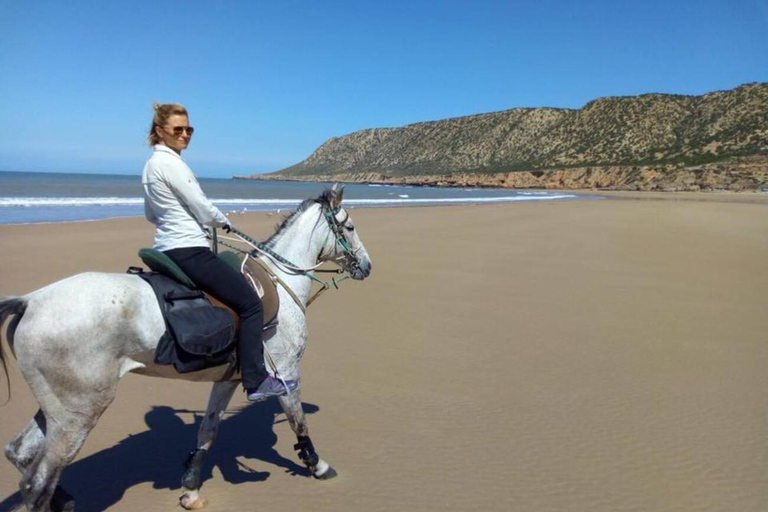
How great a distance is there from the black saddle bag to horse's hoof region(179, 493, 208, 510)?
0.95 meters

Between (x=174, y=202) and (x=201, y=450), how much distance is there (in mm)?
1766

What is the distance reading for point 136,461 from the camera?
465 cm

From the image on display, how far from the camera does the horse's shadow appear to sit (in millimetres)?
4219

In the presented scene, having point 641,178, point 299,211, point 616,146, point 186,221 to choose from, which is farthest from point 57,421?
point 616,146

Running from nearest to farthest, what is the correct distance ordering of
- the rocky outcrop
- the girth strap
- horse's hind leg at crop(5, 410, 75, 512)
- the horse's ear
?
horse's hind leg at crop(5, 410, 75, 512) → the girth strap → the horse's ear → the rocky outcrop

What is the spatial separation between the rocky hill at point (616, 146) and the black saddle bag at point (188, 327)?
74019 millimetres

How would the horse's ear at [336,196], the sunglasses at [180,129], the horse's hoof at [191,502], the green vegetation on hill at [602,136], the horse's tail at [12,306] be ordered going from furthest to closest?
1. the green vegetation on hill at [602,136]
2. the horse's ear at [336,196]
3. the horse's hoof at [191,502]
4. the sunglasses at [180,129]
5. the horse's tail at [12,306]

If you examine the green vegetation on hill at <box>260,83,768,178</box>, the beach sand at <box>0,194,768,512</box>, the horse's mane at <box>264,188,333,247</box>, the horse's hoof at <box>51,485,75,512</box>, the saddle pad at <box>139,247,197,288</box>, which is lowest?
the beach sand at <box>0,194,768,512</box>

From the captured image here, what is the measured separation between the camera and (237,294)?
3816 mm

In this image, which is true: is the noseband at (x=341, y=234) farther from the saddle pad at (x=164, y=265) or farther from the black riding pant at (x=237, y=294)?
the saddle pad at (x=164, y=265)

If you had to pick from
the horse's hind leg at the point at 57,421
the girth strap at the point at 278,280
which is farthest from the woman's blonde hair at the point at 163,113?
the horse's hind leg at the point at 57,421

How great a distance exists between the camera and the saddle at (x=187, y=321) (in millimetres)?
3564

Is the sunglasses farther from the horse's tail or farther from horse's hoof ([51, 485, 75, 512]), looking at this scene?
horse's hoof ([51, 485, 75, 512])

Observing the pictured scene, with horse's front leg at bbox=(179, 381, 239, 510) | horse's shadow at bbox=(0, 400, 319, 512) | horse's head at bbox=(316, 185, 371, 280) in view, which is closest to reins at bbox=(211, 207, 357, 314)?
horse's head at bbox=(316, 185, 371, 280)
